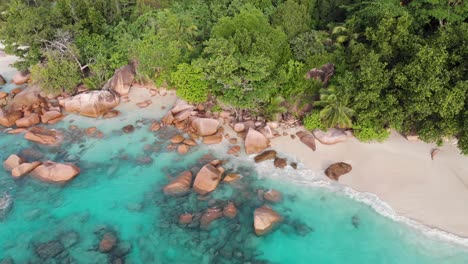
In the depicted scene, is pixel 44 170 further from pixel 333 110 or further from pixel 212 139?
pixel 333 110

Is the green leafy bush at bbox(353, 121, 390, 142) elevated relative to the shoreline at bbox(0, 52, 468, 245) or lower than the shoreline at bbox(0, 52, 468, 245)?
elevated

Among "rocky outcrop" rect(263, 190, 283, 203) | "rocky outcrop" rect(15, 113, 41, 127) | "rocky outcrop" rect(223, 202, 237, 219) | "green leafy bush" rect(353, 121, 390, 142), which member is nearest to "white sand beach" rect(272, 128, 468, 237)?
"green leafy bush" rect(353, 121, 390, 142)

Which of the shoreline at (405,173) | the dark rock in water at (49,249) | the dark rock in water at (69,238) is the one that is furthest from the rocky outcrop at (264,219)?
the dark rock in water at (49,249)

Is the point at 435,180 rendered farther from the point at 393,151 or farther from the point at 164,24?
the point at 164,24

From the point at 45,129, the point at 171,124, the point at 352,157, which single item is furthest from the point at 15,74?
the point at 352,157

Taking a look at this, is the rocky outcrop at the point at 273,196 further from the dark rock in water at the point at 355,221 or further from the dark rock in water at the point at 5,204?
the dark rock in water at the point at 5,204

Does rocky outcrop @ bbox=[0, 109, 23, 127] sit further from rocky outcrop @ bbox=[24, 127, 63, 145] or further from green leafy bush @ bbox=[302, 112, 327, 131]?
green leafy bush @ bbox=[302, 112, 327, 131]

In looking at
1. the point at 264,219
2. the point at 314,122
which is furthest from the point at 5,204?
the point at 314,122
